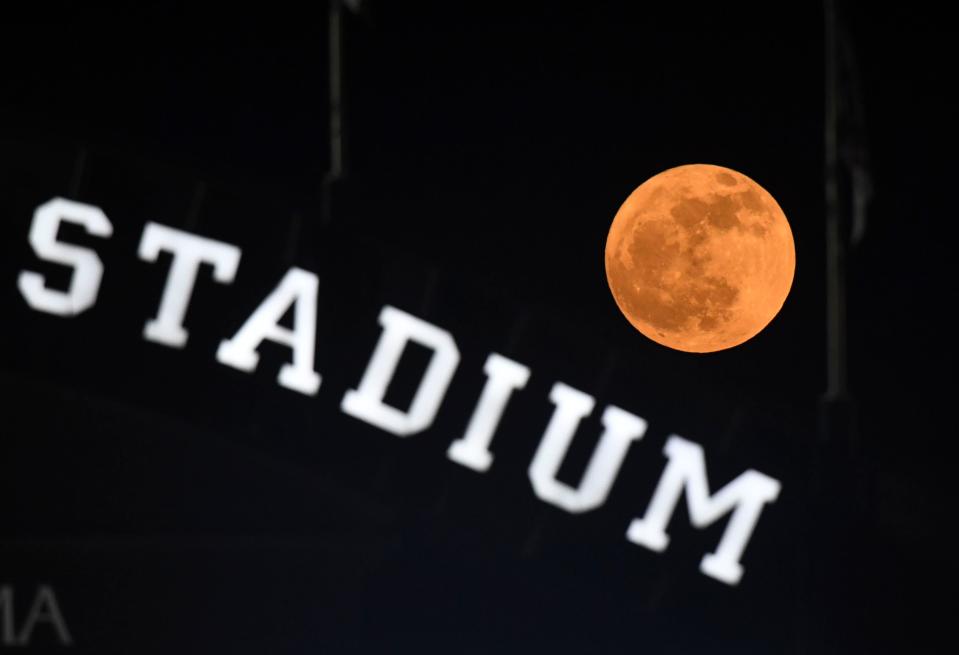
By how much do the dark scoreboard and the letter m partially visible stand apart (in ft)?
0.10

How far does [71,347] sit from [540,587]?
5392 mm

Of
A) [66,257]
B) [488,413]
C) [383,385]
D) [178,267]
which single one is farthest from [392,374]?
[66,257]

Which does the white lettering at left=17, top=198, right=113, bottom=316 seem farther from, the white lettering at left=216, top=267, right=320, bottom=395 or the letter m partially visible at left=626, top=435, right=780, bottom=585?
the letter m partially visible at left=626, top=435, right=780, bottom=585

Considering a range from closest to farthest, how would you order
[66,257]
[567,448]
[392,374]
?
[66,257] < [392,374] < [567,448]

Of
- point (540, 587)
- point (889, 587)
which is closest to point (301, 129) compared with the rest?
point (540, 587)

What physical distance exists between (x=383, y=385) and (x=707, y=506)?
3.53 meters

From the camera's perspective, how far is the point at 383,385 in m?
12.8

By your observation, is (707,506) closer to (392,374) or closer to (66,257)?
(392,374)

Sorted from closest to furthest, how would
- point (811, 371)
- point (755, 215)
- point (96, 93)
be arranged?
point (755, 215)
point (96, 93)
point (811, 371)

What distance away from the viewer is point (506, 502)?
13070 mm

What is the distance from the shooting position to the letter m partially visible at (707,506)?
1288cm

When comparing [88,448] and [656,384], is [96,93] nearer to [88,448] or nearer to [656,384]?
→ [88,448]

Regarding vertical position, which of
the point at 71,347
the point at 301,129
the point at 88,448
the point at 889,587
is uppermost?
the point at 301,129

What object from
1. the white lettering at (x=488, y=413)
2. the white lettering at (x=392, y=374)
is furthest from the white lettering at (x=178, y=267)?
the white lettering at (x=488, y=413)
